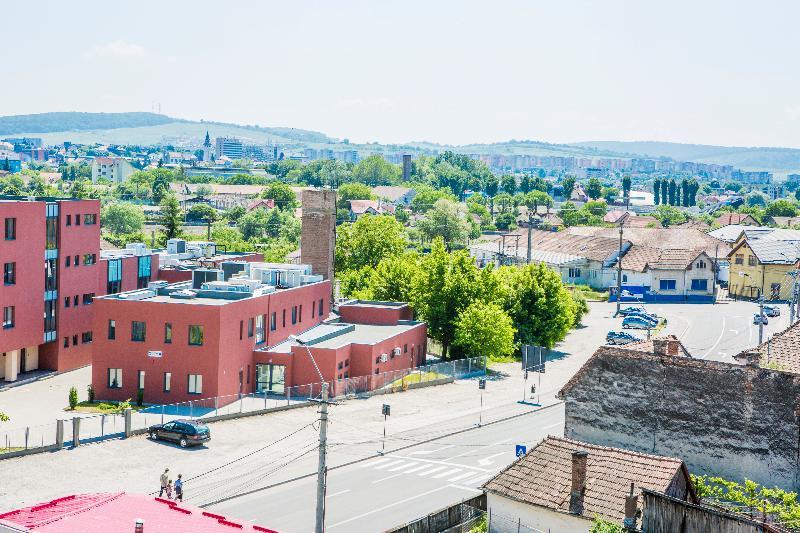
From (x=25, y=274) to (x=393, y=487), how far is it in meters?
34.4

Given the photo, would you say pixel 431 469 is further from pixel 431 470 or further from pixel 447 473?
pixel 447 473

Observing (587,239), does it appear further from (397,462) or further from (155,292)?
(397,462)

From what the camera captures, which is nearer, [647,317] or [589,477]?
[589,477]

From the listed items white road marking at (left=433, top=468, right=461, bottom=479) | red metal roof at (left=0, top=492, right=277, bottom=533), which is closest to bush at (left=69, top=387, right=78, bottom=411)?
white road marking at (left=433, top=468, right=461, bottom=479)

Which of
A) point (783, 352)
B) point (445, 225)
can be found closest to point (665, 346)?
point (783, 352)

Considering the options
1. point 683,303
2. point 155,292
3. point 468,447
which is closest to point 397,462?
point 468,447

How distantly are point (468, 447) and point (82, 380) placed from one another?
29.0 meters

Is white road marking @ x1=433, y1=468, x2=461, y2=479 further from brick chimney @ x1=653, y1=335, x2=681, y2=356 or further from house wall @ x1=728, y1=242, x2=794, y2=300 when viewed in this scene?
house wall @ x1=728, y1=242, x2=794, y2=300

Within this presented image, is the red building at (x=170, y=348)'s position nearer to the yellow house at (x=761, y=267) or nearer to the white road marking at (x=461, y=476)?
the white road marking at (x=461, y=476)

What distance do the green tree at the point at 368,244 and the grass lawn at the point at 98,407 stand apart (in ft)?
173

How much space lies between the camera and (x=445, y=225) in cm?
17162

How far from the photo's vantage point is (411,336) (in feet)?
255

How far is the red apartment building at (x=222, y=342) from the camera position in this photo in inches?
2438

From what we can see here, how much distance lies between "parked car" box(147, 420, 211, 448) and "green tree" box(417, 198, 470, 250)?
389 feet
